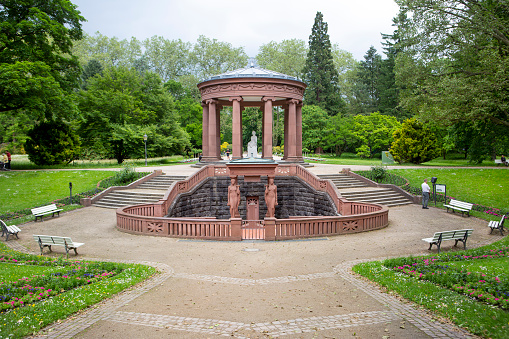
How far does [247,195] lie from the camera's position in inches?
855

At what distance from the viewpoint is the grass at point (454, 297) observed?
18.7 feet

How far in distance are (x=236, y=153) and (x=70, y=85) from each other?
17460mm

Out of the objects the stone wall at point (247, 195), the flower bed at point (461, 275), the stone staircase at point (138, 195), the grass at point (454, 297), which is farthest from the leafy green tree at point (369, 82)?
the grass at point (454, 297)

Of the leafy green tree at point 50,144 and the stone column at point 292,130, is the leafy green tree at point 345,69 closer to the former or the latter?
the stone column at point 292,130

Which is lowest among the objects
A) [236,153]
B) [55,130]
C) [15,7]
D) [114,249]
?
[114,249]

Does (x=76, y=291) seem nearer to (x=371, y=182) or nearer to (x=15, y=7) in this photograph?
(x=371, y=182)

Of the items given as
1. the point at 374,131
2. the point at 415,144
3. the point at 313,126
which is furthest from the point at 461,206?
the point at 313,126

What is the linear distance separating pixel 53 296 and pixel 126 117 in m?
37.0

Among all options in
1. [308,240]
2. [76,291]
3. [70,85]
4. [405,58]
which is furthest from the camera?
[70,85]

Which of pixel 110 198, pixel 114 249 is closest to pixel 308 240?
pixel 114 249

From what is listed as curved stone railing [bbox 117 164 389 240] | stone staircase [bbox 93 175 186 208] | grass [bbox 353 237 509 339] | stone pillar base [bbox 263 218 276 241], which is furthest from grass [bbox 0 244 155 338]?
stone staircase [bbox 93 175 186 208]

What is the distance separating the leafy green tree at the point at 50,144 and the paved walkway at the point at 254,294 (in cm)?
2249

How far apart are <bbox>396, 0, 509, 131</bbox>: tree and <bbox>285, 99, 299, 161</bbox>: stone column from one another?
28.9 ft

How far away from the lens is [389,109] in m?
64.9
